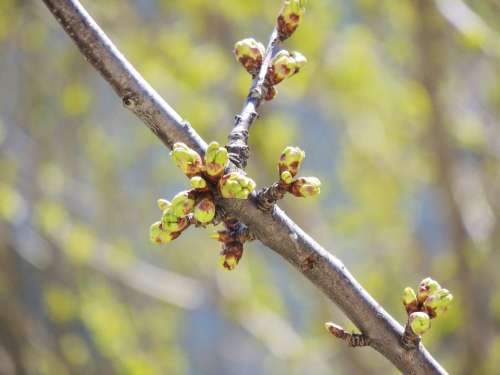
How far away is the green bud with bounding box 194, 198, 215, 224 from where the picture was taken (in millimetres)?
700

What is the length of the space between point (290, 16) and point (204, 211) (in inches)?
13.9

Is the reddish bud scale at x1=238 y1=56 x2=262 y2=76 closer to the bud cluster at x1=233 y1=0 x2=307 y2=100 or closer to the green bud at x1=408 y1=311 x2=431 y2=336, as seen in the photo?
the bud cluster at x1=233 y1=0 x2=307 y2=100

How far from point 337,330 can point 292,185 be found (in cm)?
22

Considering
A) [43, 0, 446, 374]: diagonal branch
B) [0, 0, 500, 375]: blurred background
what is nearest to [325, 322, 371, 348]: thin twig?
[43, 0, 446, 374]: diagonal branch

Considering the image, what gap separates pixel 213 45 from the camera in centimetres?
268

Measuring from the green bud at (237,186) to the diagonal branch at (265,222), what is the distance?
0.04m

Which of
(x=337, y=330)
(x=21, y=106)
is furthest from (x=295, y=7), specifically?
(x=21, y=106)

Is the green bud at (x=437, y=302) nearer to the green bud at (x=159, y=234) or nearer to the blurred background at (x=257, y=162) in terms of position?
the green bud at (x=159, y=234)

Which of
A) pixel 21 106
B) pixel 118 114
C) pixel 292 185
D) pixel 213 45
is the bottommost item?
pixel 292 185

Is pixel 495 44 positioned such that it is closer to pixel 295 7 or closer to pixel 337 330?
pixel 295 7

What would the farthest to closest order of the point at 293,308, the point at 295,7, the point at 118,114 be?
the point at 293,308 < the point at 118,114 < the point at 295,7

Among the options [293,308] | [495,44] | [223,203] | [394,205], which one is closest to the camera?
[223,203]

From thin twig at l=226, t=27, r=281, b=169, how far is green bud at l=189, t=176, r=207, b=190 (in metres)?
0.07

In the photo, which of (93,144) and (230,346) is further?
(230,346)
